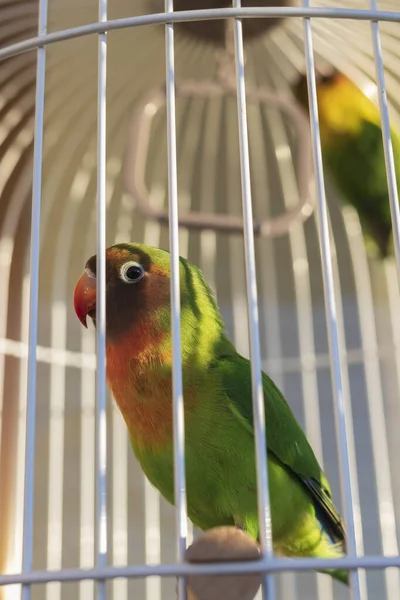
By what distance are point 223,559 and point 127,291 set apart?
0.44 meters

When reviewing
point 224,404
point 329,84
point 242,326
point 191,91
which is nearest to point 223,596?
point 224,404

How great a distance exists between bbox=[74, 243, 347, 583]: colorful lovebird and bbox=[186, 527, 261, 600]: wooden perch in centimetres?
25

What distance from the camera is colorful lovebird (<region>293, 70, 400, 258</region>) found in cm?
105

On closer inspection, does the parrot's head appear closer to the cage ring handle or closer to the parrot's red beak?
the parrot's red beak

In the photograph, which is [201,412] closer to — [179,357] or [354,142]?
[179,357]

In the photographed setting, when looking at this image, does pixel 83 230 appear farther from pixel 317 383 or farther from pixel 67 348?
pixel 317 383

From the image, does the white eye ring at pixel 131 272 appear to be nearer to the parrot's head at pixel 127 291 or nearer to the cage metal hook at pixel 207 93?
A: the parrot's head at pixel 127 291

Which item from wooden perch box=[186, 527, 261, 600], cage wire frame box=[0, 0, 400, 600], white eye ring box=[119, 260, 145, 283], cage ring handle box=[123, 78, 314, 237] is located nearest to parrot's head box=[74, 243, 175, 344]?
white eye ring box=[119, 260, 145, 283]

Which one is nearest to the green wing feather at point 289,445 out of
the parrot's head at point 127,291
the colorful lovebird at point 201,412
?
the colorful lovebird at point 201,412

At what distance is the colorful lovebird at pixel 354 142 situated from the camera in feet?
3.46

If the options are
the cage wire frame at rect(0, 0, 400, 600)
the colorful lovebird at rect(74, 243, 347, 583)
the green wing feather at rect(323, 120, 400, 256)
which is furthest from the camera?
the green wing feather at rect(323, 120, 400, 256)

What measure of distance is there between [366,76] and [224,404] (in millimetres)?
622

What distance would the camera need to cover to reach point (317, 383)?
1.59m

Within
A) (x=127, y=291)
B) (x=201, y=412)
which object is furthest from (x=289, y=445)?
(x=127, y=291)
